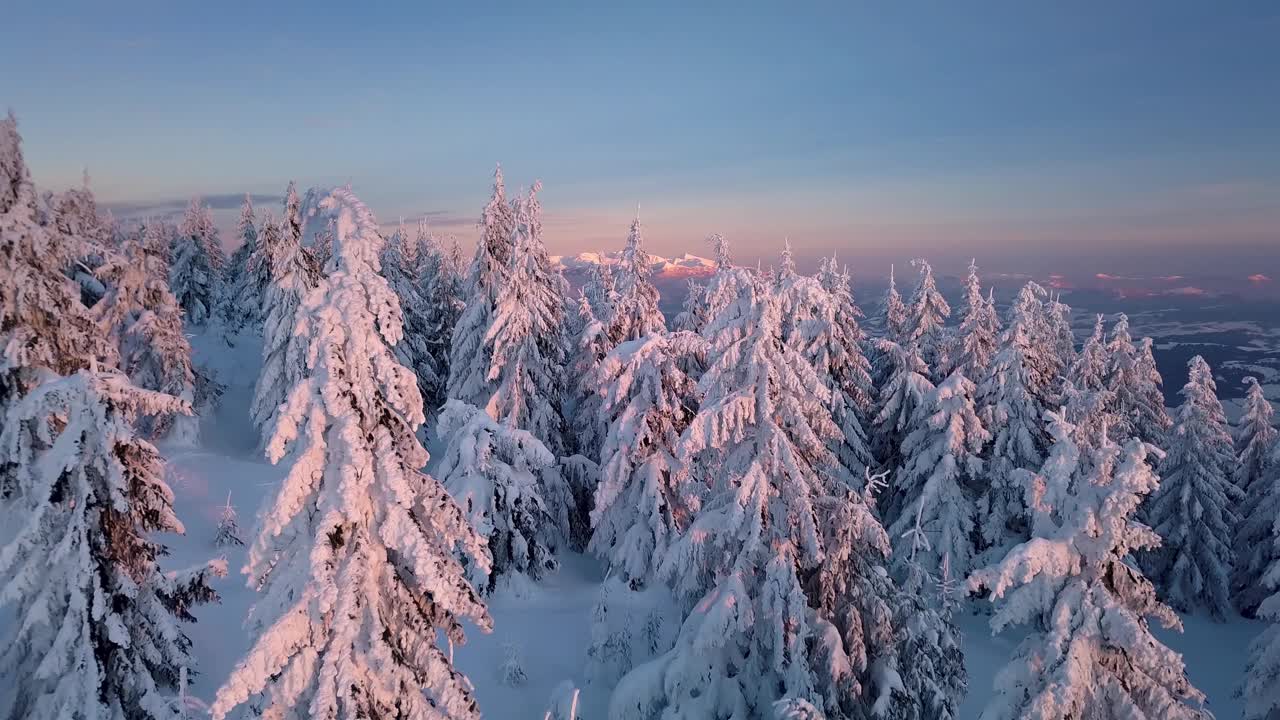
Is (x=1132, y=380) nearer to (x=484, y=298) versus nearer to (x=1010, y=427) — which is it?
(x=1010, y=427)

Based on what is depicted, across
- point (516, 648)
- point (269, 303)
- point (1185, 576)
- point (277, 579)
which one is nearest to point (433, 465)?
point (269, 303)

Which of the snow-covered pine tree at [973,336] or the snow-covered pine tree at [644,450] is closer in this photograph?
the snow-covered pine tree at [644,450]

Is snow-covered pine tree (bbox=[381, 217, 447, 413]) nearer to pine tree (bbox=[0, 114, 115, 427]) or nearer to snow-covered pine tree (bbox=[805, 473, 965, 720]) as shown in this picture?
pine tree (bbox=[0, 114, 115, 427])

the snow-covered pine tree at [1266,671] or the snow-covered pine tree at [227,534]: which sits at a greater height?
the snow-covered pine tree at [1266,671]

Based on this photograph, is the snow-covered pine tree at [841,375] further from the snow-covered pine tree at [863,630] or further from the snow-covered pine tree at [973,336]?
the snow-covered pine tree at [863,630]

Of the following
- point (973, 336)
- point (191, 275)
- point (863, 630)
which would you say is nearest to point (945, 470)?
point (973, 336)

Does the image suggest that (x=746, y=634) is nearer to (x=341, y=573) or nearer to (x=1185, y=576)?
(x=341, y=573)

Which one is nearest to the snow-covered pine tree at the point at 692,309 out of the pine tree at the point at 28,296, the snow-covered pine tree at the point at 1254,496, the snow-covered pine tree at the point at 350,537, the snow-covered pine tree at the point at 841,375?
the snow-covered pine tree at the point at 841,375
